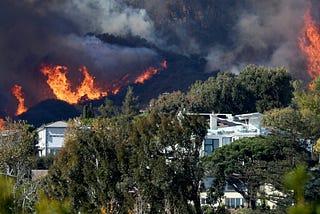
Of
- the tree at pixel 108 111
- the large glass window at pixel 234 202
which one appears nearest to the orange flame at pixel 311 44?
the tree at pixel 108 111

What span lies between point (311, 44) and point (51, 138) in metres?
52.2

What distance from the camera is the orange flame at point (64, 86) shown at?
353ft

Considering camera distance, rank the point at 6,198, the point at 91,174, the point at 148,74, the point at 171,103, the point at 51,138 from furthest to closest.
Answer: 1. the point at 148,74
2. the point at 171,103
3. the point at 51,138
4. the point at 91,174
5. the point at 6,198

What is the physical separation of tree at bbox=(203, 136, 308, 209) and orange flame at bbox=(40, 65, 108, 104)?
56227 mm

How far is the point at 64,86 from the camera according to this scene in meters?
108

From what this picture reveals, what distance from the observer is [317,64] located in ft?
385

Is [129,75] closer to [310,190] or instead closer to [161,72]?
[161,72]

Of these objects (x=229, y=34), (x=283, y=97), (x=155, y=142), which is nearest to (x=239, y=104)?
(x=283, y=97)

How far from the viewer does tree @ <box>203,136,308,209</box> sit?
4338 cm

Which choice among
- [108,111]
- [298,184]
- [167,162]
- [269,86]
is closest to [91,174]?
[167,162]

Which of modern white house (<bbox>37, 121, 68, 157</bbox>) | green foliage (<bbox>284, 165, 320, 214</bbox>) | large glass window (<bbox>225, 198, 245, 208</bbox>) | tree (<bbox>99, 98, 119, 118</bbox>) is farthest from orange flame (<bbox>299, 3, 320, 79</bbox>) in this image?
green foliage (<bbox>284, 165, 320, 214</bbox>)

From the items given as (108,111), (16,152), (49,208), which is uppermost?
(108,111)

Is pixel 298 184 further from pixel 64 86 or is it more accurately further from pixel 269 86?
pixel 64 86

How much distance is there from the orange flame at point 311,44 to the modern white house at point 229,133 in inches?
1486
